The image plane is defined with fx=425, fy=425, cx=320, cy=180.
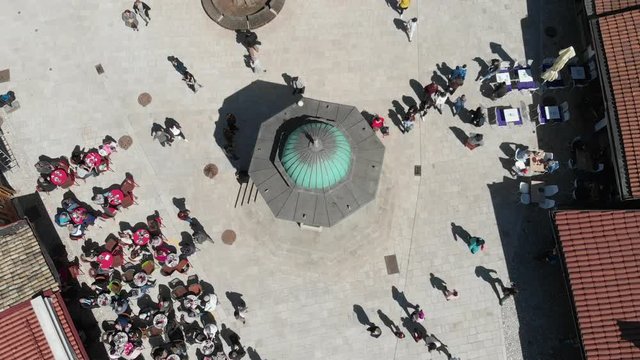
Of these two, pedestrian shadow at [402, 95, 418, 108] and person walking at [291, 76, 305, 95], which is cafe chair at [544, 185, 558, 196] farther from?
person walking at [291, 76, 305, 95]

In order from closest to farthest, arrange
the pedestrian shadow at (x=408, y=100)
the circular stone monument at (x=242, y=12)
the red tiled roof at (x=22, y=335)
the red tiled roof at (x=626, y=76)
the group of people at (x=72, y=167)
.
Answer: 1. the red tiled roof at (x=22, y=335)
2. the red tiled roof at (x=626, y=76)
3. the group of people at (x=72, y=167)
4. the pedestrian shadow at (x=408, y=100)
5. the circular stone monument at (x=242, y=12)

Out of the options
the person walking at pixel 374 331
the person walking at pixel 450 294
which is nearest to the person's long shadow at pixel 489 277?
the person walking at pixel 450 294

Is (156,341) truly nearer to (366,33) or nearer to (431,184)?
(431,184)

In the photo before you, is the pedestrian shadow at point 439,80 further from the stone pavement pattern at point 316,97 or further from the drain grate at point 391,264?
the drain grate at point 391,264

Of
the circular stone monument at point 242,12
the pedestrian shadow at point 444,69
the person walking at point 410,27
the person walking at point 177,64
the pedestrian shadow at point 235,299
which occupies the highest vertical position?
the circular stone monument at point 242,12

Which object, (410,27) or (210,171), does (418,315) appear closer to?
(210,171)

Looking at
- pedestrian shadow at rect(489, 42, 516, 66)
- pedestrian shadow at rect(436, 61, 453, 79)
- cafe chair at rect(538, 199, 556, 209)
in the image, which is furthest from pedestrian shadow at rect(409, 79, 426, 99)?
cafe chair at rect(538, 199, 556, 209)
